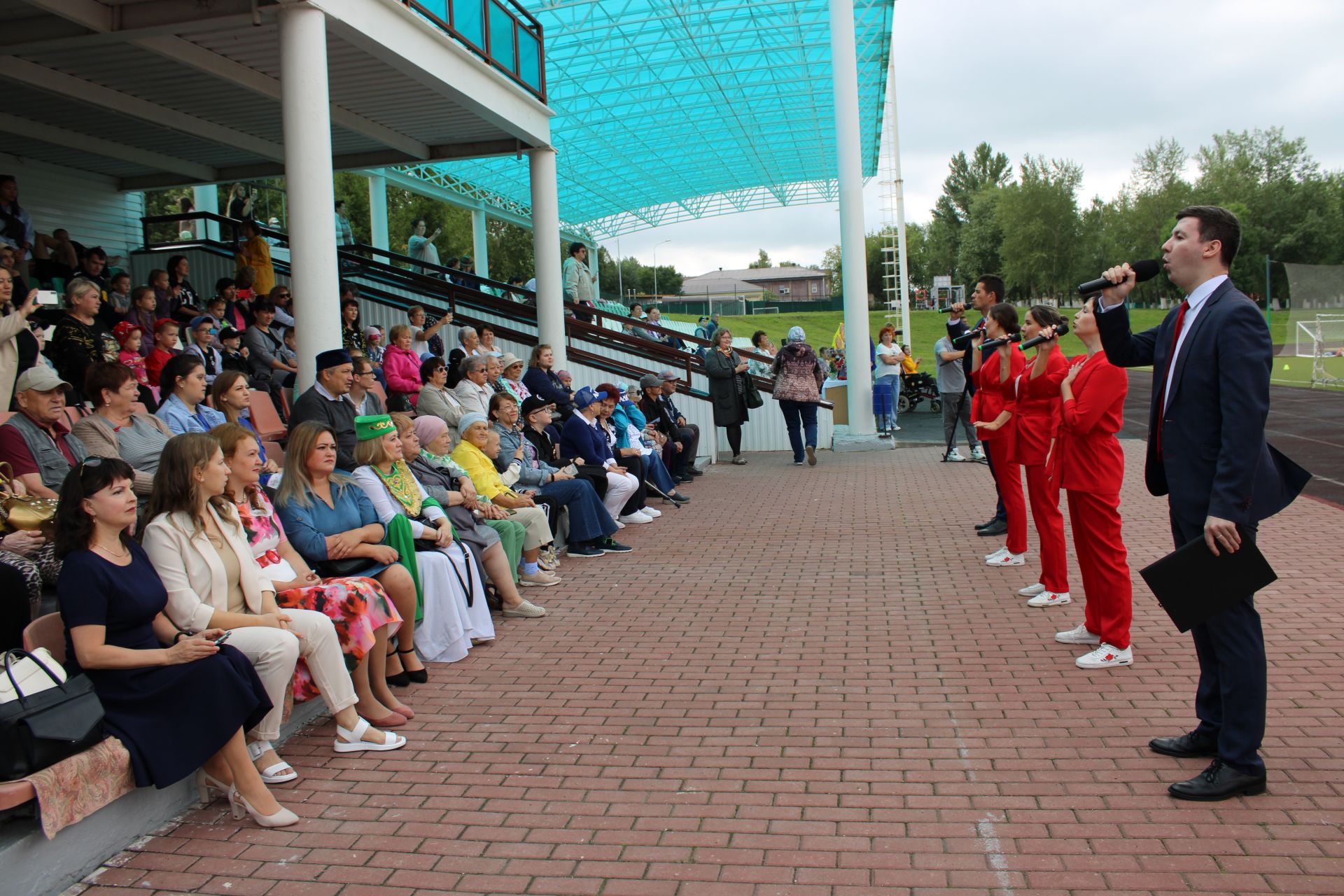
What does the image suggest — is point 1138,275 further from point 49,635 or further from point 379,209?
point 379,209

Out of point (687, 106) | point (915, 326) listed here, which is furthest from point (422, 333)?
point (915, 326)

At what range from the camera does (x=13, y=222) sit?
34.9 ft

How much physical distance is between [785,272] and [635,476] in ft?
435

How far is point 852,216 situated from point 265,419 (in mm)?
11062

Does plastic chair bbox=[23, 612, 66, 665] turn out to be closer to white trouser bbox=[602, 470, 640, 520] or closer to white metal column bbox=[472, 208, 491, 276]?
white trouser bbox=[602, 470, 640, 520]

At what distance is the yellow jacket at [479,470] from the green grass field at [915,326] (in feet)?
107

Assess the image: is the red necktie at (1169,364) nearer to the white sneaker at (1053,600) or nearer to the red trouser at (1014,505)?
the white sneaker at (1053,600)

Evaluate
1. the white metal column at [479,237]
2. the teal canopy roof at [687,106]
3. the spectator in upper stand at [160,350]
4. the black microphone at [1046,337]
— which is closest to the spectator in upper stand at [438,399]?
the spectator in upper stand at [160,350]

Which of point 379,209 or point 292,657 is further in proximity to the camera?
point 379,209

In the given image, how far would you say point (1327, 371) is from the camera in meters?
29.7

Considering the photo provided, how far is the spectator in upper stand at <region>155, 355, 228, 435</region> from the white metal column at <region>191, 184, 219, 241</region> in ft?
37.9

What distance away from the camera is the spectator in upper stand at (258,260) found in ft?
46.0

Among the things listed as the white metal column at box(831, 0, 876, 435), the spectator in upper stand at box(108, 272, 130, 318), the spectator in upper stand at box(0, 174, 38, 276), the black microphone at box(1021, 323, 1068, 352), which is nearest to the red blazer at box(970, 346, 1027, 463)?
the black microphone at box(1021, 323, 1068, 352)

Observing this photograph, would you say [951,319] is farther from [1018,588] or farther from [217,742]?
[217,742]
